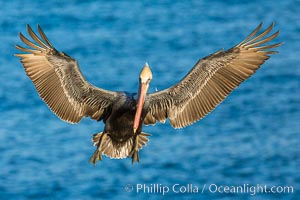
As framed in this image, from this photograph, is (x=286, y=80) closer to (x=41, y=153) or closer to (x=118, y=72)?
(x=118, y=72)

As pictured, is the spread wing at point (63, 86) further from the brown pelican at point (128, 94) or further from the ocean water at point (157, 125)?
the ocean water at point (157, 125)

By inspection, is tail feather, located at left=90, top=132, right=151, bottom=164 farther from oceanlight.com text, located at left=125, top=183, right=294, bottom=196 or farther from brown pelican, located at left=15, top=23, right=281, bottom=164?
oceanlight.com text, located at left=125, top=183, right=294, bottom=196

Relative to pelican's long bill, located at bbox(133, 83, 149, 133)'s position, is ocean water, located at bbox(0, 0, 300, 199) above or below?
above

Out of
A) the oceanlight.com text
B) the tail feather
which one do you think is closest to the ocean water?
the oceanlight.com text

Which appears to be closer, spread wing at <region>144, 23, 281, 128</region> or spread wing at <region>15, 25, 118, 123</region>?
spread wing at <region>15, 25, 118, 123</region>

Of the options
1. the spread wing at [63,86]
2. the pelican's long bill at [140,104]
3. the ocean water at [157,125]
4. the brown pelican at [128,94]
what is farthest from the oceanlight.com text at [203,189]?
the pelican's long bill at [140,104]

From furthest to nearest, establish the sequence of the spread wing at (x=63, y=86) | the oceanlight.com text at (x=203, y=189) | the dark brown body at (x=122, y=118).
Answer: the oceanlight.com text at (x=203, y=189)
the spread wing at (x=63, y=86)
the dark brown body at (x=122, y=118)

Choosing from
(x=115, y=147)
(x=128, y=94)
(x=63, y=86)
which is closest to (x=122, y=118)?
(x=128, y=94)

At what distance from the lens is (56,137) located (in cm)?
1344

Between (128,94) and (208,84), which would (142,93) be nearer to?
(128,94)

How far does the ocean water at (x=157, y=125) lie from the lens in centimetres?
1262

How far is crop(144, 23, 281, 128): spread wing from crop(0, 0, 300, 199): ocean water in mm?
2158

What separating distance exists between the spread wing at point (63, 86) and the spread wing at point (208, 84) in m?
0.52

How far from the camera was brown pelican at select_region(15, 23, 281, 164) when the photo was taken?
10.1m
